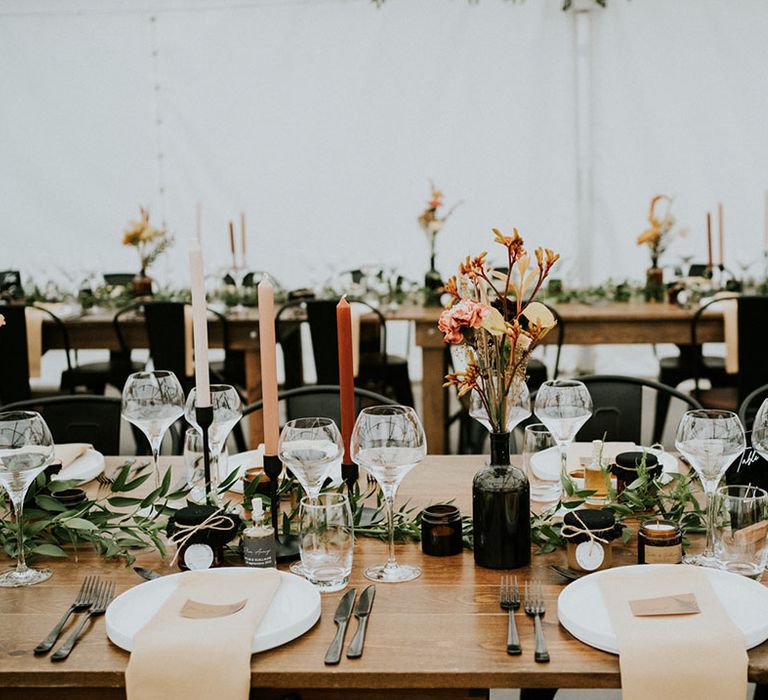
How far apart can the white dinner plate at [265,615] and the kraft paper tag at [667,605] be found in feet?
1.41

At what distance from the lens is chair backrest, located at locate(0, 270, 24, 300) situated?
16.7ft

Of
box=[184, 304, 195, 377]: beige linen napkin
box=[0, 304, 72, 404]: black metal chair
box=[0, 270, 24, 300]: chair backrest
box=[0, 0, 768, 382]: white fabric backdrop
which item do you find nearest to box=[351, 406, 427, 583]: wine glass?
box=[184, 304, 195, 377]: beige linen napkin

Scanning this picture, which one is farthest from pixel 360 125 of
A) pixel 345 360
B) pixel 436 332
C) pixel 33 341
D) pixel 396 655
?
pixel 396 655

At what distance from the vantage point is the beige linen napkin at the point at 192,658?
120cm

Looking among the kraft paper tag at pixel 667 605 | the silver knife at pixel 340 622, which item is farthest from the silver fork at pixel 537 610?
the silver knife at pixel 340 622

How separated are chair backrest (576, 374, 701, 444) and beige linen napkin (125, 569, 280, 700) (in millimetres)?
1442

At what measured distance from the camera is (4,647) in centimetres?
129

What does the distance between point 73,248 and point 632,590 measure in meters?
6.22

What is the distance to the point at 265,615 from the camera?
4.35 feet

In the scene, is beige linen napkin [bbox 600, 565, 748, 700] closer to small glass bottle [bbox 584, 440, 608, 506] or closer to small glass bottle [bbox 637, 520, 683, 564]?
small glass bottle [bbox 637, 520, 683, 564]

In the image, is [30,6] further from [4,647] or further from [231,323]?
[4,647]

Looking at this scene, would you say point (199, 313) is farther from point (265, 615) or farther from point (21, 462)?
point (265, 615)

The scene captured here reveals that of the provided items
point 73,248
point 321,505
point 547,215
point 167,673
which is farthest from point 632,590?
point 73,248

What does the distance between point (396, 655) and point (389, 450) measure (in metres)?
0.37
